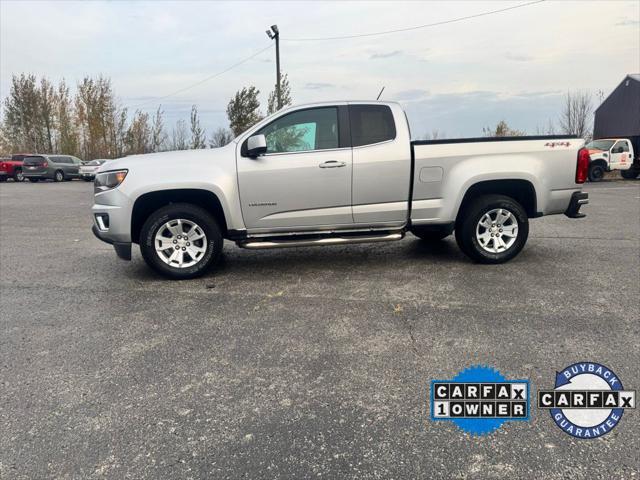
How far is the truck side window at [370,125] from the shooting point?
217 inches

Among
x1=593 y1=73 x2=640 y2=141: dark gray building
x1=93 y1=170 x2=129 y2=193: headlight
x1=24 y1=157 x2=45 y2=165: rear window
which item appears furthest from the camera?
x1=593 y1=73 x2=640 y2=141: dark gray building

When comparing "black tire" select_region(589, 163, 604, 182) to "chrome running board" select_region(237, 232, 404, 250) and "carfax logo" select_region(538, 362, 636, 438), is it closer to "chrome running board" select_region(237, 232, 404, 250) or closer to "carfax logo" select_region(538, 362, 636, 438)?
"chrome running board" select_region(237, 232, 404, 250)

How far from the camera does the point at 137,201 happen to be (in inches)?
209

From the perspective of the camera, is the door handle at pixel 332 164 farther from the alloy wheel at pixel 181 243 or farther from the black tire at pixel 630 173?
the black tire at pixel 630 173

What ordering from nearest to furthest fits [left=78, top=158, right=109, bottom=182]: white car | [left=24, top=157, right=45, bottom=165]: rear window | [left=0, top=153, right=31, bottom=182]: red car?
[left=24, top=157, right=45, bottom=165]: rear window < [left=0, top=153, right=31, bottom=182]: red car < [left=78, top=158, right=109, bottom=182]: white car

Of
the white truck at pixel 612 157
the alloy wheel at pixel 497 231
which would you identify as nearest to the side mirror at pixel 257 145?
the alloy wheel at pixel 497 231

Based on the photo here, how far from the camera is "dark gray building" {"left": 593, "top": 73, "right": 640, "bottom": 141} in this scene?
117 feet

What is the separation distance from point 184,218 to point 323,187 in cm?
164

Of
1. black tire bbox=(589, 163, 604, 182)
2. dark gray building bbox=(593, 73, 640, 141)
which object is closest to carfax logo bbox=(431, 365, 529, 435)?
black tire bbox=(589, 163, 604, 182)

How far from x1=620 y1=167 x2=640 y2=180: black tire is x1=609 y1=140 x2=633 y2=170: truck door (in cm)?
110

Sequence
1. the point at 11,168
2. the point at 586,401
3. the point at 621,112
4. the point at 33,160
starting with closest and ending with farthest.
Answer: the point at 586,401
the point at 33,160
the point at 11,168
the point at 621,112

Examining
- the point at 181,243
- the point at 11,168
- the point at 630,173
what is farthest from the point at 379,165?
the point at 11,168

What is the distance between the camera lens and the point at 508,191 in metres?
6.02

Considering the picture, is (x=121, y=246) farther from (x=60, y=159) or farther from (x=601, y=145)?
(x=60, y=159)
